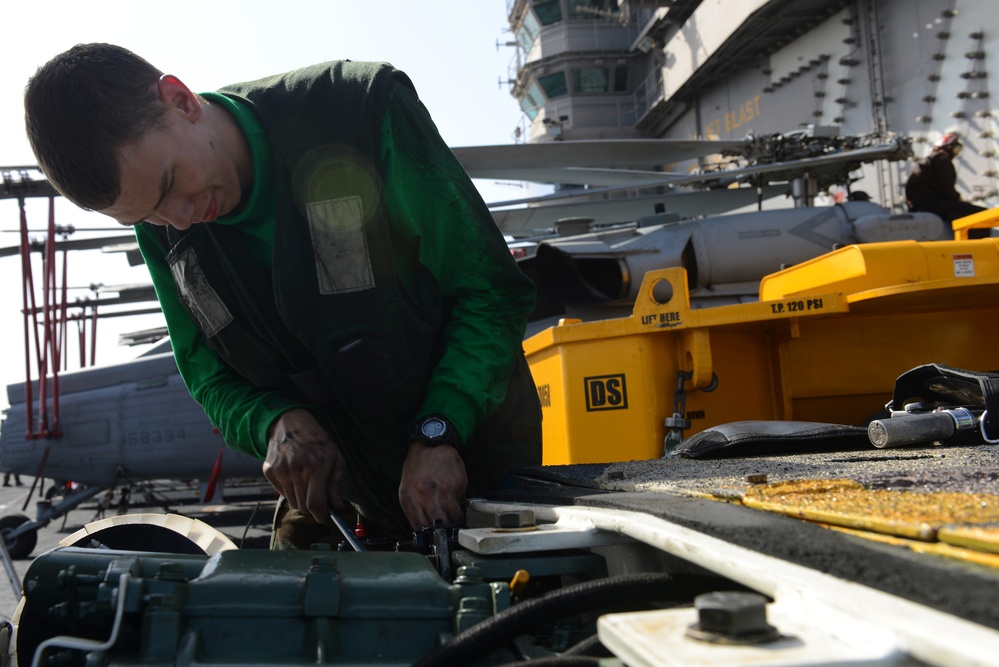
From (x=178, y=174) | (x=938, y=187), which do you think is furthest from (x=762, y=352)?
(x=938, y=187)

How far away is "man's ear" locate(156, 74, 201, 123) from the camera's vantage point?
1.63m

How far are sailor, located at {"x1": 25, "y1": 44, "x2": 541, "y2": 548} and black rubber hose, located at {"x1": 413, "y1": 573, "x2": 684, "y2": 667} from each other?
0.71 m

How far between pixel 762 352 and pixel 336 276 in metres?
2.02

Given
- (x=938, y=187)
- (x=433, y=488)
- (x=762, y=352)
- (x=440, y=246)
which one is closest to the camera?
(x=433, y=488)

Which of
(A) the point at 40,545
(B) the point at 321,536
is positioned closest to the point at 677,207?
(B) the point at 321,536

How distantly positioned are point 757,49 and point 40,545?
13954 mm

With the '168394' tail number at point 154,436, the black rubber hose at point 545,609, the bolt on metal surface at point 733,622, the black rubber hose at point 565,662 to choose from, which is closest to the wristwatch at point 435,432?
the black rubber hose at point 545,609

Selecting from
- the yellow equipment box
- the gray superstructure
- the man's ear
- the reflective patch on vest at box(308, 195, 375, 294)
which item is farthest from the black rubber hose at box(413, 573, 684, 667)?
the gray superstructure

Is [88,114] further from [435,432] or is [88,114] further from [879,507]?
[879,507]

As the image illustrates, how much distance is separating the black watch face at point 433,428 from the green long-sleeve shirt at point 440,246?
0.08 metres

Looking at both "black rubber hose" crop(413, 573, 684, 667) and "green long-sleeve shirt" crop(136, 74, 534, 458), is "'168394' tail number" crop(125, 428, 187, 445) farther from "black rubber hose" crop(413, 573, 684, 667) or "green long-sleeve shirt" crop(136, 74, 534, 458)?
"black rubber hose" crop(413, 573, 684, 667)

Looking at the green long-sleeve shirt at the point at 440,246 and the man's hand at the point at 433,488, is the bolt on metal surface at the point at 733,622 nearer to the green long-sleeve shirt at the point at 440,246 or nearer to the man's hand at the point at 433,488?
the man's hand at the point at 433,488

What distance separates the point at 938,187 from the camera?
723cm

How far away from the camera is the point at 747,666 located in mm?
575
